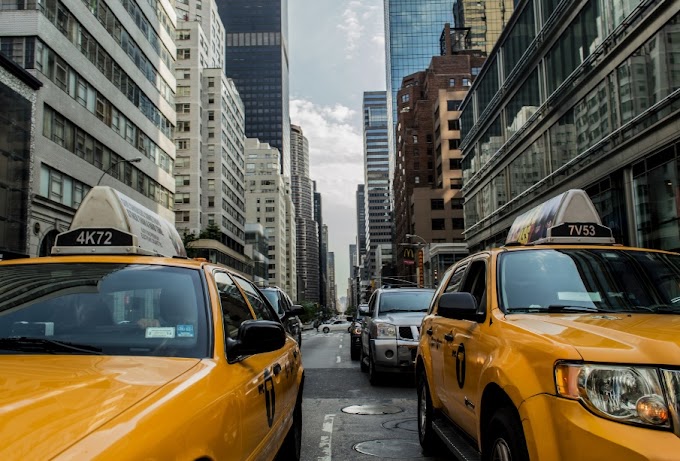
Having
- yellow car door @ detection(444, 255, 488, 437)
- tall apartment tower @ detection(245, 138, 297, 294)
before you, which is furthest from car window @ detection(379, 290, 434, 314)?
tall apartment tower @ detection(245, 138, 297, 294)

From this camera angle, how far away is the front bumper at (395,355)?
10.9 metres

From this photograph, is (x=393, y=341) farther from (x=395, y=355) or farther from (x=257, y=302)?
(x=257, y=302)

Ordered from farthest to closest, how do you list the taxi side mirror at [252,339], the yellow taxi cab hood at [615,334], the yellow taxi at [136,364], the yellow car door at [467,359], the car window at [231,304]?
1. the yellow car door at [467,359]
2. the car window at [231,304]
3. the taxi side mirror at [252,339]
4. the yellow taxi cab hood at [615,334]
5. the yellow taxi at [136,364]

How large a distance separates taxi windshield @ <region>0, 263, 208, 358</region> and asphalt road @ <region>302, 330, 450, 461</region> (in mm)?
3163

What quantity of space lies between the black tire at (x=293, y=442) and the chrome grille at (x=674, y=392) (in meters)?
2.97

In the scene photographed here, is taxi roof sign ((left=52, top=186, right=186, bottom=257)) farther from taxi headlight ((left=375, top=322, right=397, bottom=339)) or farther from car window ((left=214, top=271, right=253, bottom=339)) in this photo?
taxi headlight ((left=375, top=322, right=397, bottom=339))

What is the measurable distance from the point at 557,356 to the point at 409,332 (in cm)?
820

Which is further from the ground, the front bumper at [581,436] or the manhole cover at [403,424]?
the front bumper at [581,436]

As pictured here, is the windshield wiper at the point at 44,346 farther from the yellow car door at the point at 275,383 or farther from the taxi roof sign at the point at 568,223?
the taxi roof sign at the point at 568,223

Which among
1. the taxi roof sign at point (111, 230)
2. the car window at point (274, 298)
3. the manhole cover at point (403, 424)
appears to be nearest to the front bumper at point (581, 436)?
the taxi roof sign at point (111, 230)

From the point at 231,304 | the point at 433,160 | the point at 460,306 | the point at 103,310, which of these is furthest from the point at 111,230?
the point at 433,160

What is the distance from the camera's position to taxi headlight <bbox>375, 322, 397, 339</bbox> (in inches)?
435

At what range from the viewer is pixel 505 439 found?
336cm

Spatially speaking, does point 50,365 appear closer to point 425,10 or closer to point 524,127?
point 524,127
